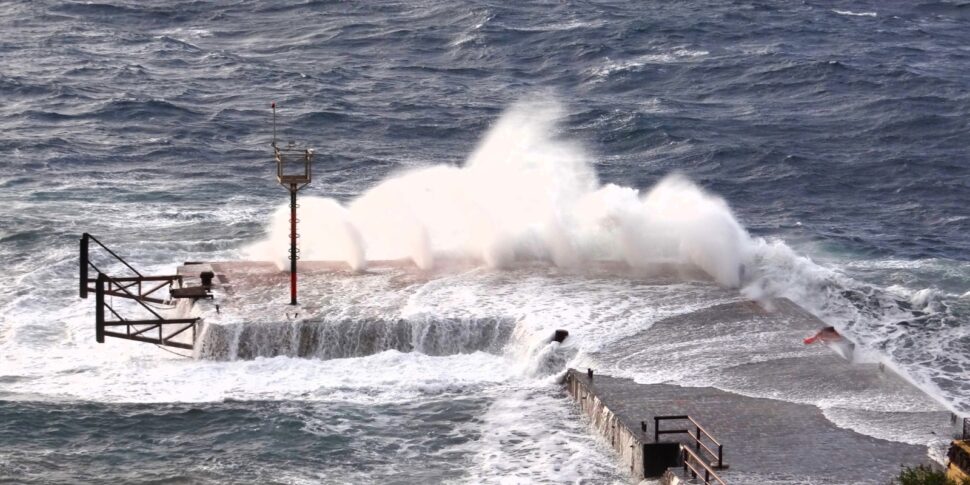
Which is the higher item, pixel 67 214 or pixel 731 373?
pixel 67 214

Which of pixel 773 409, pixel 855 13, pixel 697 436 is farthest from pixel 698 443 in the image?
pixel 855 13

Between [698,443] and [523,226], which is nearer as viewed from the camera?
[698,443]

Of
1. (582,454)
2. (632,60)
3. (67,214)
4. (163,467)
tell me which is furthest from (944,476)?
(632,60)

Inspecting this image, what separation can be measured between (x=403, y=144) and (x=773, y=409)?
28914 mm

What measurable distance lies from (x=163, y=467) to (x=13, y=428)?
3.56 metres

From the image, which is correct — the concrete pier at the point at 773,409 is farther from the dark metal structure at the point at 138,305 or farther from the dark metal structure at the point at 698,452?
the dark metal structure at the point at 138,305

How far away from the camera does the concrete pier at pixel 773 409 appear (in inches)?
995

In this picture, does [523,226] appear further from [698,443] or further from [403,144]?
[403,144]

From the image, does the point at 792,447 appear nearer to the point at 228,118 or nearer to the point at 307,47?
the point at 228,118

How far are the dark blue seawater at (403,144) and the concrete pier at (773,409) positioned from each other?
1.62 metres

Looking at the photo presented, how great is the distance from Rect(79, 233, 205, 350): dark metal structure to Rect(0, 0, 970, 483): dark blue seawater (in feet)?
2.64

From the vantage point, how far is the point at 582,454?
2705cm

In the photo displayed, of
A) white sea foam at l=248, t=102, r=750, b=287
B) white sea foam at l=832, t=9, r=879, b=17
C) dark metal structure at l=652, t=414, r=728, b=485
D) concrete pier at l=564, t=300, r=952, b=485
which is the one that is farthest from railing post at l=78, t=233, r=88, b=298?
white sea foam at l=832, t=9, r=879, b=17

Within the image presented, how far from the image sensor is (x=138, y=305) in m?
36.5
